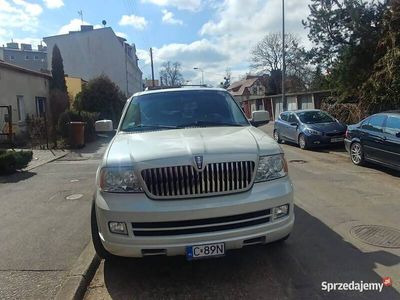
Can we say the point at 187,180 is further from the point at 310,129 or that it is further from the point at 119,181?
the point at 310,129

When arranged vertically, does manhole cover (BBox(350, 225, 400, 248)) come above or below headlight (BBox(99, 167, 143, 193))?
below

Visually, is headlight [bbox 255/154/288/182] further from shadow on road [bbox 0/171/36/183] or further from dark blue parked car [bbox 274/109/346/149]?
dark blue parked car [bbox 274/109/346/149]

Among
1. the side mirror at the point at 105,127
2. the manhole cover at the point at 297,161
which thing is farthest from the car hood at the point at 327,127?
the side mirror at the point at 105,127

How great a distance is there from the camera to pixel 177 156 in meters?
3.76

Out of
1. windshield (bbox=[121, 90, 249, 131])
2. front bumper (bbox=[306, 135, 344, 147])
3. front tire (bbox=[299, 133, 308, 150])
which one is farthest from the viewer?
front tire (bbox=[299, 133, 308, 150])

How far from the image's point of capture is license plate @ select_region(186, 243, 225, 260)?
12.1 ft

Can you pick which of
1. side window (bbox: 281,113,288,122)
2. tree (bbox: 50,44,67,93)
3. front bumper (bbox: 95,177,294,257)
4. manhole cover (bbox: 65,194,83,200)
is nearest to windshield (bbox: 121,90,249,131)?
front bumper (bbox: 95,177,294,257)

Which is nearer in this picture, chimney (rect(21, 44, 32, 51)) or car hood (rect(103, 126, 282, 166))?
car hood (rect(103, 126, 282, 166))

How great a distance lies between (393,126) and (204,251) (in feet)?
25.3

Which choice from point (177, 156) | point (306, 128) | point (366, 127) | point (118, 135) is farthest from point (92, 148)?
point (177, 156)

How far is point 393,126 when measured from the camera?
975cm

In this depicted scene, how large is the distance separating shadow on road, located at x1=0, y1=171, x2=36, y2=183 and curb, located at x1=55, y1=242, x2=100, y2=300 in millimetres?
6484

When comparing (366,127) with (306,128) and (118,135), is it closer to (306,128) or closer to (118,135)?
(306,128)

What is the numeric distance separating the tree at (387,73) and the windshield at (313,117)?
76.7 inches
